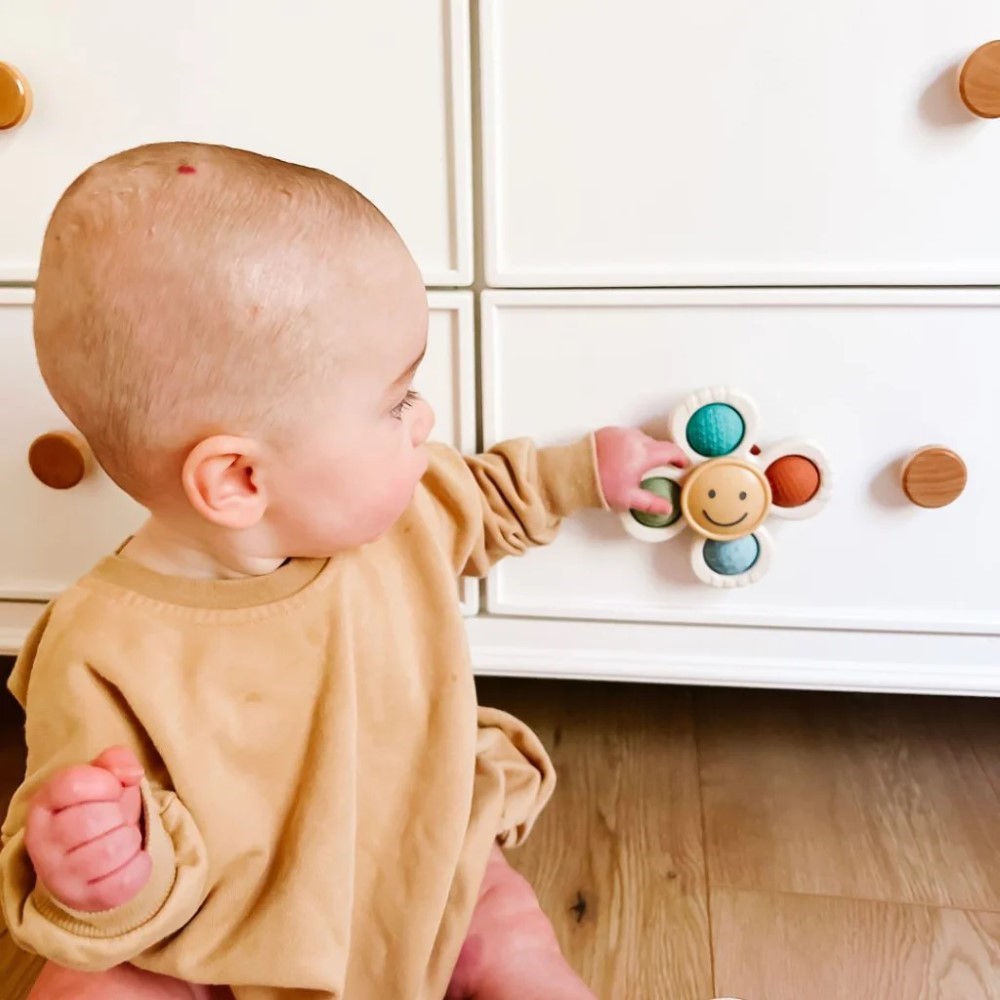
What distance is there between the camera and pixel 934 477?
613 millimetres

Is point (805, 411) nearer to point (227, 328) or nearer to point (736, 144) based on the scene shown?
point (736, 144)

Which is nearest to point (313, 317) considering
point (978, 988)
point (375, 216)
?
point (375, 216)

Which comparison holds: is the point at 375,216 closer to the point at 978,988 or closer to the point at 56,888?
the point at 56,888

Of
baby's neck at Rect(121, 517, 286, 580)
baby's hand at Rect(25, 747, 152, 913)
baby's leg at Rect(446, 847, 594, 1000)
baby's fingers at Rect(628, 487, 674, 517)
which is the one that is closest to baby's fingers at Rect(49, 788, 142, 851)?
baby's hand at Rect(25, 747, 152, 913)

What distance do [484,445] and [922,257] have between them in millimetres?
289

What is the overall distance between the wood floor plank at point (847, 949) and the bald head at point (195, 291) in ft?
1.36

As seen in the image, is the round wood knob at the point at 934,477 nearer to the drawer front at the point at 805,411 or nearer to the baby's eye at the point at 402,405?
the drawer front at the point at 805,411

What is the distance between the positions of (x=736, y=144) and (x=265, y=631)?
0.38m

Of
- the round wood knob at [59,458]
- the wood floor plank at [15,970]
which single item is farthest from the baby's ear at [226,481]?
the wood floor plank at [15,970]

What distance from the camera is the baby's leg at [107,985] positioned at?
1.64 feet

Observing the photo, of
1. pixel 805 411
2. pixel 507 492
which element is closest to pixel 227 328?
pixel 507 492

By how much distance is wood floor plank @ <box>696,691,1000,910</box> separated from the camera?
65 centimetres

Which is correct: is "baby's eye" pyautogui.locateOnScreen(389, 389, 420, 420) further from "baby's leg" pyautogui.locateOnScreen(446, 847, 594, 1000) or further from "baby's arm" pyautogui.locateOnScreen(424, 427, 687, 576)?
"baby's leg" pyautogui.locateOnScreen(446, 847, 594, 1000)

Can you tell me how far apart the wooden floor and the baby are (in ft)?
0.26
